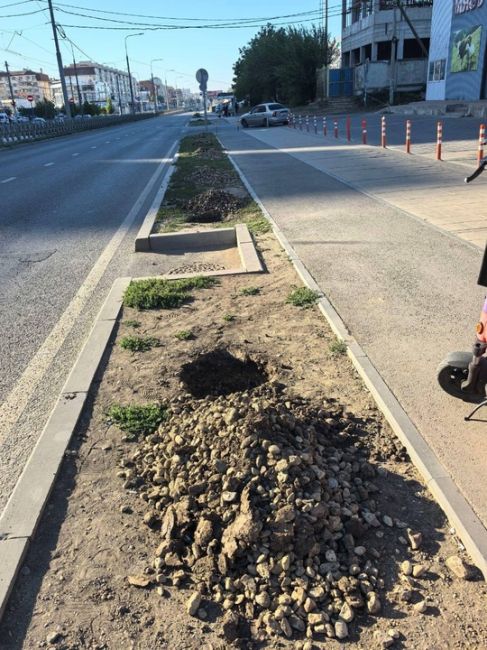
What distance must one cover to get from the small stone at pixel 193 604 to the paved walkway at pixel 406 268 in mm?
1397

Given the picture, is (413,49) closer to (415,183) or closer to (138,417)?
(415,183)

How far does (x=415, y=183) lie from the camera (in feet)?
40.6

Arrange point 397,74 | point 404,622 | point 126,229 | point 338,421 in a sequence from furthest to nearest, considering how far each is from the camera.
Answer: point 397,74 < point 126,229 < point 338,421 < point 404,622

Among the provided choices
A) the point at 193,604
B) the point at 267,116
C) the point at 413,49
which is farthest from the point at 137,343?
the point at 413,49

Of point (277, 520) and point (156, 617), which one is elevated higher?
point (277, 520)

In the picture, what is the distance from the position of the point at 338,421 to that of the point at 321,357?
3.35ft

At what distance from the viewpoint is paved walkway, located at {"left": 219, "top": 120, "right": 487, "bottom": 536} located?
3555mm

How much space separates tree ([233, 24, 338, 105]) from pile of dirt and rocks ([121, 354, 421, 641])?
69.8m

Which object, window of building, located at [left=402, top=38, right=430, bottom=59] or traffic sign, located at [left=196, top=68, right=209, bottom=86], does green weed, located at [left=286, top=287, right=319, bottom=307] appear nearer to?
traffic sign, located at [left=196, top=68, right=209, bottom=86]

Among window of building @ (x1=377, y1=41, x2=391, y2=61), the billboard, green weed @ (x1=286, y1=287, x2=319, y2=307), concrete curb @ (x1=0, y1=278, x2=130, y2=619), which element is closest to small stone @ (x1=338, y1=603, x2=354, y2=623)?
concrete curb @ (x1=0, y1=278, x2=130, y2=619)

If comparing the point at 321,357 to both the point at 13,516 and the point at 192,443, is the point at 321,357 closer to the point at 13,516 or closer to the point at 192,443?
the point at 192,443

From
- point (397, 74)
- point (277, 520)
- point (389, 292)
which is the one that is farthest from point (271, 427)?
point (397, 74)

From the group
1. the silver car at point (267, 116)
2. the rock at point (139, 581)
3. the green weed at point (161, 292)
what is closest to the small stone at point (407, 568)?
the rock at point (139, 581)

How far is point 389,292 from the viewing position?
19.0 ft
